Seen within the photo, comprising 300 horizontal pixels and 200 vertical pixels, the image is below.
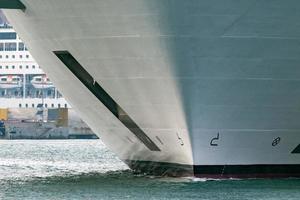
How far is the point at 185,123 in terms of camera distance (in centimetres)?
3294

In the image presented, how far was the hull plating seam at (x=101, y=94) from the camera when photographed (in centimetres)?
3459

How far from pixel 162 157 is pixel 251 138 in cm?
306

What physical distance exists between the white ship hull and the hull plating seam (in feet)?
0.14

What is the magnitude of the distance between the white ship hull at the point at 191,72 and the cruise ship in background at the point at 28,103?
107961 millimetres

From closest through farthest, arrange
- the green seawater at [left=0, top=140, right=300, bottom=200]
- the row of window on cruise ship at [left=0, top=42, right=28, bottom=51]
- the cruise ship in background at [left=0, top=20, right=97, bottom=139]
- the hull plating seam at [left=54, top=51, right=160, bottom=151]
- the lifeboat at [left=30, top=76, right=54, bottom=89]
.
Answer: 1. the green seawater at [left=0, top=140, right=300, bottom=200]
2. the hull plating seam at [left=54, top=51, right=160, bottom=151]
3. the cruise ship in background at [left=0, top=20, right=97, bottom=139]
4. the lifeboat at [left=30, top=76, right=54, bottom=89]
5. the row of window on cruise ship at [left=0, top=42, right=28, bottom=51]

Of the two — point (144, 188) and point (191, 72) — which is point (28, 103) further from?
point (191, 72)

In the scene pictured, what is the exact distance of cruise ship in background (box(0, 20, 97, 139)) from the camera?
14438cm

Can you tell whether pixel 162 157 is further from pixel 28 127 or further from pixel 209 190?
pixel 28 127

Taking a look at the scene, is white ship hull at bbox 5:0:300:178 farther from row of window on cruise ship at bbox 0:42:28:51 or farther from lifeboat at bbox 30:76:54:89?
row of window on cruise ship at bbox 0:42:28:51

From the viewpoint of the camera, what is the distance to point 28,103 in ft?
543

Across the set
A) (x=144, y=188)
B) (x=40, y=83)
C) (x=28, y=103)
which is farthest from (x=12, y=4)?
(x=40, y=83)

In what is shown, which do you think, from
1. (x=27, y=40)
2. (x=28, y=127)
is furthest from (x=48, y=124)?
(x=27, y=40)

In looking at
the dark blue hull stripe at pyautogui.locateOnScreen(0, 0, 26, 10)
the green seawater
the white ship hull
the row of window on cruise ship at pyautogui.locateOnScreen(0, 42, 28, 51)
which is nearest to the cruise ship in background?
the row of window on cruise ship at pyautogui.locateOnScreen(0, 42, 28, 51)

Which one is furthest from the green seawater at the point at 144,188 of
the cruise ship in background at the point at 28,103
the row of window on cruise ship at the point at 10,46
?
the row of window on cruise ship at the point at 10,46
